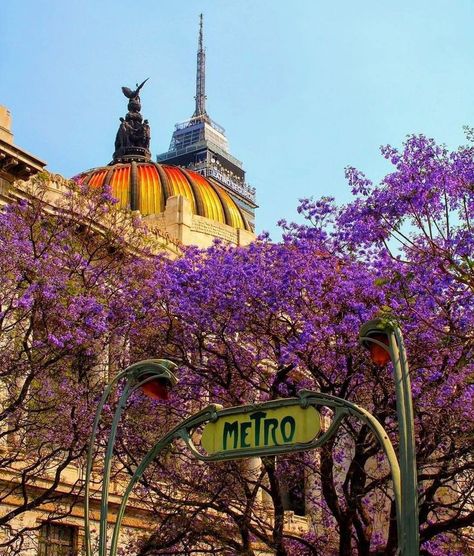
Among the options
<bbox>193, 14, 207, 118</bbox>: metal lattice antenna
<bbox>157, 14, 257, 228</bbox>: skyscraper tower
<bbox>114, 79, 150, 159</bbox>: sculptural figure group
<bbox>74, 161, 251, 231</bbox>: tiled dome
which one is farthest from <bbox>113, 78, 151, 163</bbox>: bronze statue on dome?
<bbox>193, 14, 207, 118</bbox>: metal lattice antenna

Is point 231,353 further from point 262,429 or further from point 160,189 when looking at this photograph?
point 160,189

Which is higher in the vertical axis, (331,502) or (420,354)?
(420,354)

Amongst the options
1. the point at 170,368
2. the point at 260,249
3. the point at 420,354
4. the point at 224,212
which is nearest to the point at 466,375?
the point at 420,354

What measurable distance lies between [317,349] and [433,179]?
18.2ft

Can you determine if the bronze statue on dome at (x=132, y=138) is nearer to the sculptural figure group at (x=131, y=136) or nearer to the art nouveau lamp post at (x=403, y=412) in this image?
the sculptural figure group at (x=131, y=136)

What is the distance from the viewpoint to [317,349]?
20.4 m

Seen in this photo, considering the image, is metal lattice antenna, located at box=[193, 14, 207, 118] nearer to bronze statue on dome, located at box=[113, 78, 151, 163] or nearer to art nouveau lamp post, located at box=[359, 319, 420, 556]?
bronze statue on dome, located at box=[113, 78, 151, 163]

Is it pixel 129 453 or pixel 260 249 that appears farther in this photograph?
pixel 260 249

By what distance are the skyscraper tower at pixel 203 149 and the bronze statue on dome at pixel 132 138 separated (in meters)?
43.7

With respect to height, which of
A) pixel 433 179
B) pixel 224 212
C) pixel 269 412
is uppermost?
pixel 224 212

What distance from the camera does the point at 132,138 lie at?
58.0 m

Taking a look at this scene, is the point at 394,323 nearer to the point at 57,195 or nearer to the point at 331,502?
the point at 331,502

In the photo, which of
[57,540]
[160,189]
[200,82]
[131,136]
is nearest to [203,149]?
[200,82]

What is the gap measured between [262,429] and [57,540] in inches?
712
